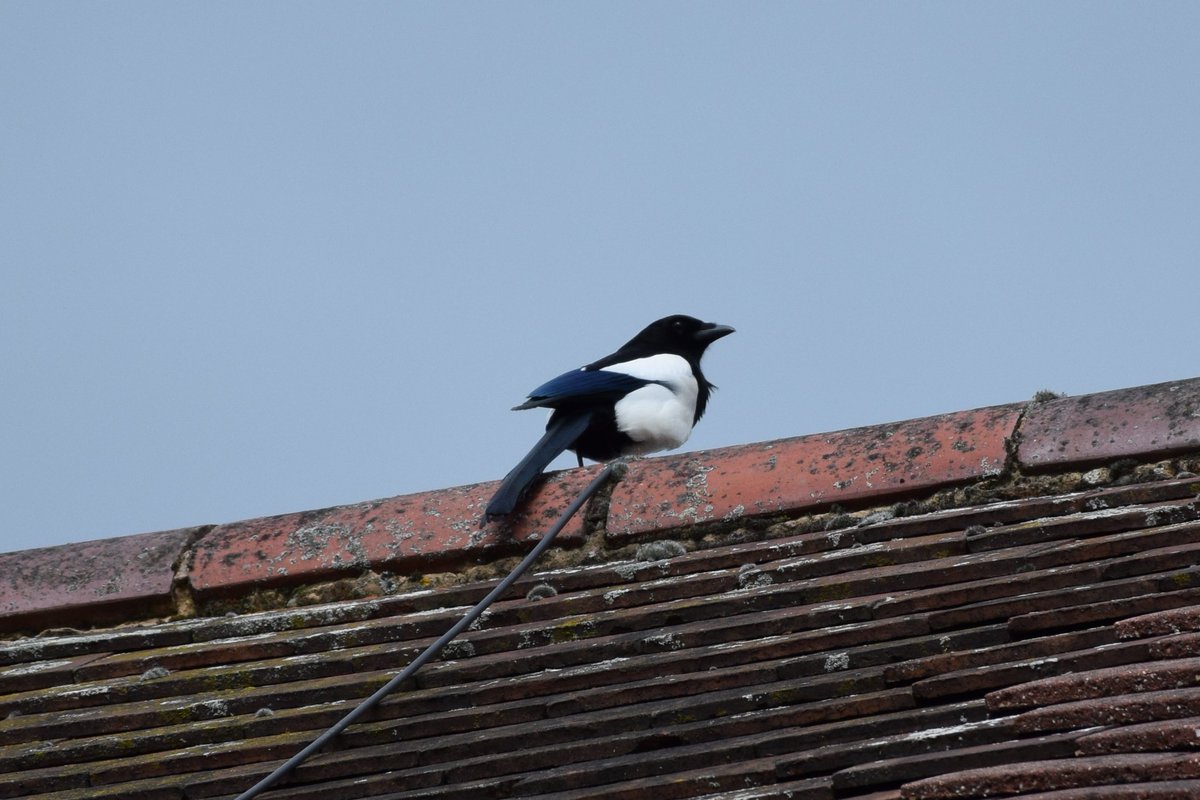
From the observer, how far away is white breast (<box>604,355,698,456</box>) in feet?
18.4

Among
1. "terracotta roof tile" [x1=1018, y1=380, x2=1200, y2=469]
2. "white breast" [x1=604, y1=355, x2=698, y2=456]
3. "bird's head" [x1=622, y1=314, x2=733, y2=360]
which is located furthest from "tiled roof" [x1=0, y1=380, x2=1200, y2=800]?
→ "bird's head" [x1=622, y1=314, x2=733, y2=360]

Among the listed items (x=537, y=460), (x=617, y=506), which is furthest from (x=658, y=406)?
(x=617, y=506)

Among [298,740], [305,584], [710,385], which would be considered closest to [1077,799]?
[298,740]

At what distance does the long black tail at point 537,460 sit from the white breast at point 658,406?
20 cm

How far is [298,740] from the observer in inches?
123

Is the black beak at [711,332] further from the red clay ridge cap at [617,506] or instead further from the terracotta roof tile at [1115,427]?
the terracotta roof tile at [1115,427]

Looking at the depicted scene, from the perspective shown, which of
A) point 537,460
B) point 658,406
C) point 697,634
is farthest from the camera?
point 658,406

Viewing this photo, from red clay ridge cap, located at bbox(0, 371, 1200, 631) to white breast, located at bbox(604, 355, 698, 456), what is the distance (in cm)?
150

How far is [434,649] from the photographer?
3.26 metres

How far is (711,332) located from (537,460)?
2310 mm

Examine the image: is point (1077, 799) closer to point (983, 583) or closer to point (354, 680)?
point (983, 583)

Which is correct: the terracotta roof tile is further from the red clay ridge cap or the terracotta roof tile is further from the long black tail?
the long black tail

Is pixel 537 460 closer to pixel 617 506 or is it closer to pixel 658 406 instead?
pixel 617 506

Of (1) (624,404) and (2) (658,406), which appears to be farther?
(2) (658,406)
